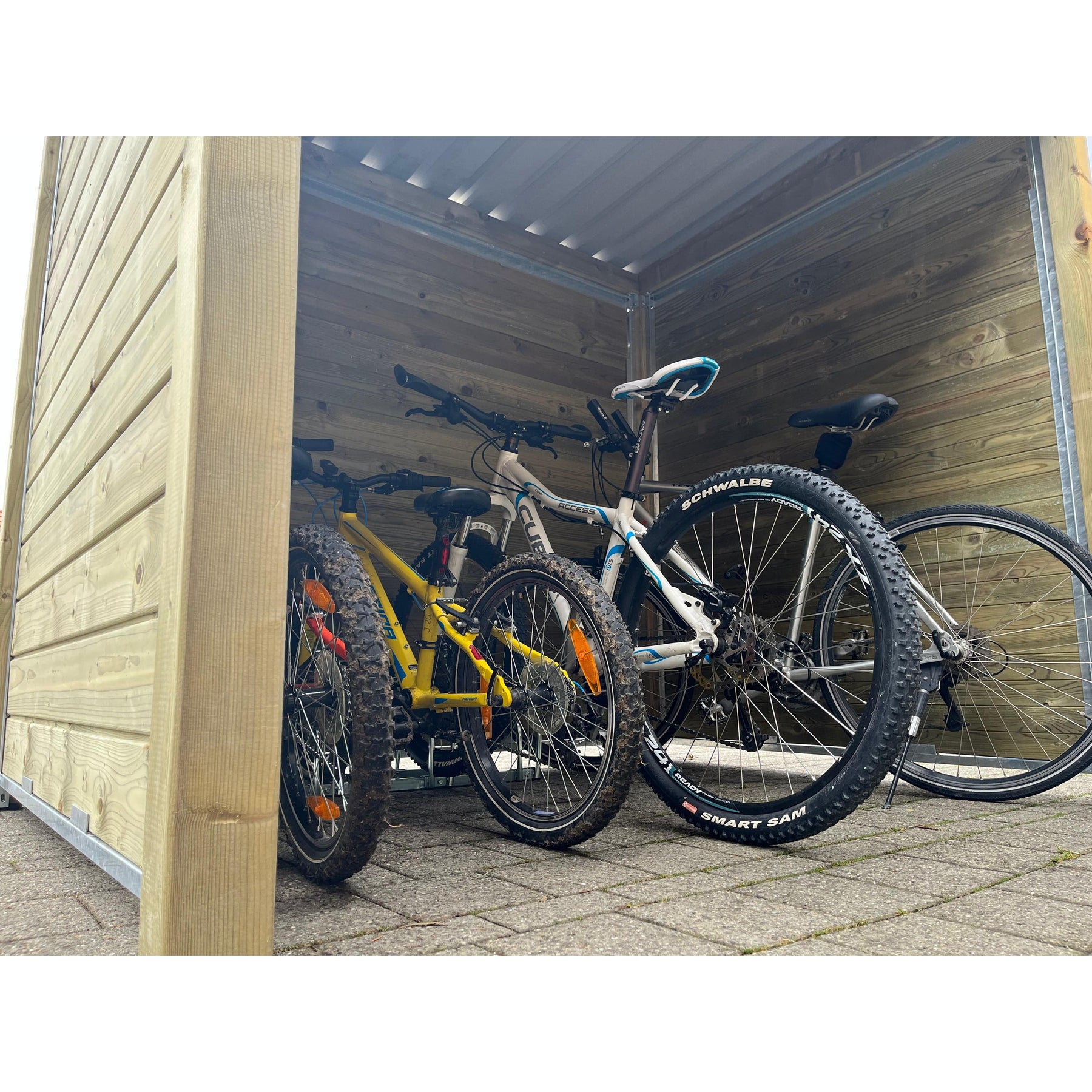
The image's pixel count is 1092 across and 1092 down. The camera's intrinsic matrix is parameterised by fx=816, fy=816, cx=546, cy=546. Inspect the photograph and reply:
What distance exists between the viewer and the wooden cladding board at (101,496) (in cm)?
127

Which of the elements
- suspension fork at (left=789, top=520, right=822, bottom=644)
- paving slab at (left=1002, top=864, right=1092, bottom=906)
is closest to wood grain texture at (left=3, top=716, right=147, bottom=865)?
paving slab at (left=1002, top=864, right=1092, bottom=906)

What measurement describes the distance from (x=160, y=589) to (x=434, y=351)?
275 cm

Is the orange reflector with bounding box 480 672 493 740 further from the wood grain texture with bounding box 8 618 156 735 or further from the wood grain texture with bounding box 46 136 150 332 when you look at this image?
the wood grain texture with bounding box 46 136 150 332

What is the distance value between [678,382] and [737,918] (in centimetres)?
146

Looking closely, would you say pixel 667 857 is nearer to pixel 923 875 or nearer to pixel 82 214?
pixel 923 875

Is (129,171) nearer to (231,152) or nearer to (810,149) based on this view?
(231,152)

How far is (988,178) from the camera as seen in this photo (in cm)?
Answer: 304

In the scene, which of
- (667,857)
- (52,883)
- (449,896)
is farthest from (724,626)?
(52,883)

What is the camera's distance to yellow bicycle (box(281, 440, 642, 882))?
A: 1557 millimetres

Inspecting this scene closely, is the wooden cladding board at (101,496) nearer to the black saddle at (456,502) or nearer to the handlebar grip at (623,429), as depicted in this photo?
the black saddle at (456,502)

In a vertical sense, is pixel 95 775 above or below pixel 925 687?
below

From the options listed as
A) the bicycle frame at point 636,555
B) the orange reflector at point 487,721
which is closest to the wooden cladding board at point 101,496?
the orange reflector at point 487,721

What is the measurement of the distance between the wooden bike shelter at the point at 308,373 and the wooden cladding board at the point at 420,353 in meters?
0.01

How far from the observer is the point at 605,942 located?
1232 millimetres
